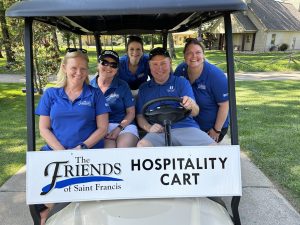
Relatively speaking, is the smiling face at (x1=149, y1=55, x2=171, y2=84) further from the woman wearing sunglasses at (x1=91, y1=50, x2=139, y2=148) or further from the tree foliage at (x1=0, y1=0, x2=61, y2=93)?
the tree foliage at (x1=0, y1=0, x2=61, y2=93)

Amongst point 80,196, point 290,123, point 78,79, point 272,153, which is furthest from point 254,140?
point 80,196

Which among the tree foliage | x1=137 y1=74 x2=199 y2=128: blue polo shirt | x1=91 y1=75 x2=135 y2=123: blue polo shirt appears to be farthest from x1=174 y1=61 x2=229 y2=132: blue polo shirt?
the tree foliage

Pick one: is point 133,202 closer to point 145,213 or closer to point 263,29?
point 145,213

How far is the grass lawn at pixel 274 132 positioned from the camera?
3929mm

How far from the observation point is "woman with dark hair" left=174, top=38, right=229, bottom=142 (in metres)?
3.16

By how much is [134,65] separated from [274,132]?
2.86 m

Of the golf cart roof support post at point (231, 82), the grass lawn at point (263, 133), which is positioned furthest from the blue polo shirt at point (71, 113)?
the grass lawn at point (263, 133)

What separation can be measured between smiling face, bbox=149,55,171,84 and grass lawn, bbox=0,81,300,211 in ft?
5.74

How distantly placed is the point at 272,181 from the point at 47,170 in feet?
8.74

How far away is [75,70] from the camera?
8.30ft

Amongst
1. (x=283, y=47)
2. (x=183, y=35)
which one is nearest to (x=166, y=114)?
(x=283, y=47)

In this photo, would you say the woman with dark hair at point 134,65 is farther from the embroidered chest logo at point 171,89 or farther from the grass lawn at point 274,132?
the grass lawn at point 274,132

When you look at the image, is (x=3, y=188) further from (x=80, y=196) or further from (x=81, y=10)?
(x=81, y=10)

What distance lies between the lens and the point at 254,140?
5148mm
